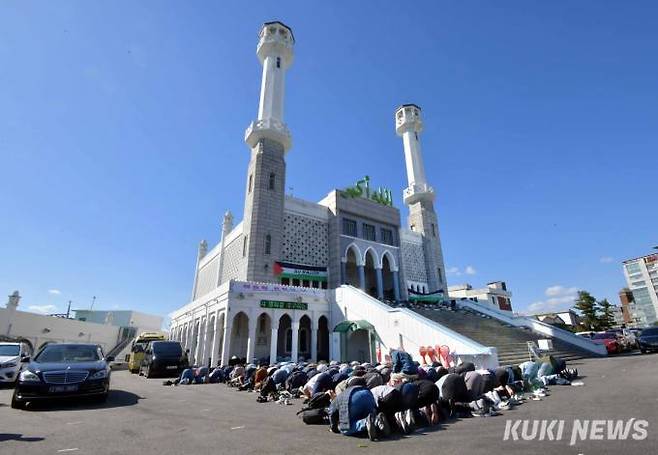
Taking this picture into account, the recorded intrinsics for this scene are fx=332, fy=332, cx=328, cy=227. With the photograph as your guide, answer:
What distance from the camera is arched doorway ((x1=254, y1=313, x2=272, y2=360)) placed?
20.6 m

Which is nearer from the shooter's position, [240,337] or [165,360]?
[165,360]

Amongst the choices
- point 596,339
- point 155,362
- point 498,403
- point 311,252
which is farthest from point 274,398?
point 596,339

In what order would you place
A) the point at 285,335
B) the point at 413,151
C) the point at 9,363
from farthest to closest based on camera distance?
the point at 413,151, the point at 285,335, the point at 9,363

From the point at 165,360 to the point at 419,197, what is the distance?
29.8 meters

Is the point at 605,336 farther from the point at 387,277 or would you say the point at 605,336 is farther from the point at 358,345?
the point at 387,277

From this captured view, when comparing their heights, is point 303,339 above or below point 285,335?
below

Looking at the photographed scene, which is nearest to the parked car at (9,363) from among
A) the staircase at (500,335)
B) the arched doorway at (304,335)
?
the arched doorway at (304,335)

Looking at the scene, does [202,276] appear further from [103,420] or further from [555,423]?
[555,423]

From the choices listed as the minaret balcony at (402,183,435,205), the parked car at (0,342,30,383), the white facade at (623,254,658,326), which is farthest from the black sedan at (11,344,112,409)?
the white facade at (623,254,658,326)

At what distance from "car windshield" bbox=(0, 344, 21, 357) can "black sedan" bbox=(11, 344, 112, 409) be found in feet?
20.1

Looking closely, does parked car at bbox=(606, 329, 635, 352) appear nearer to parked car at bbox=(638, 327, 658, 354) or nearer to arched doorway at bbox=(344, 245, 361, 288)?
parked car at bbox=(638, 327, 658, 354)

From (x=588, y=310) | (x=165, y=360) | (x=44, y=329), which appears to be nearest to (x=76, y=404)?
(x=165, y=360)

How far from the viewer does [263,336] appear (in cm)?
2127

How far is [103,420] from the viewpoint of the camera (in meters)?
5.93
